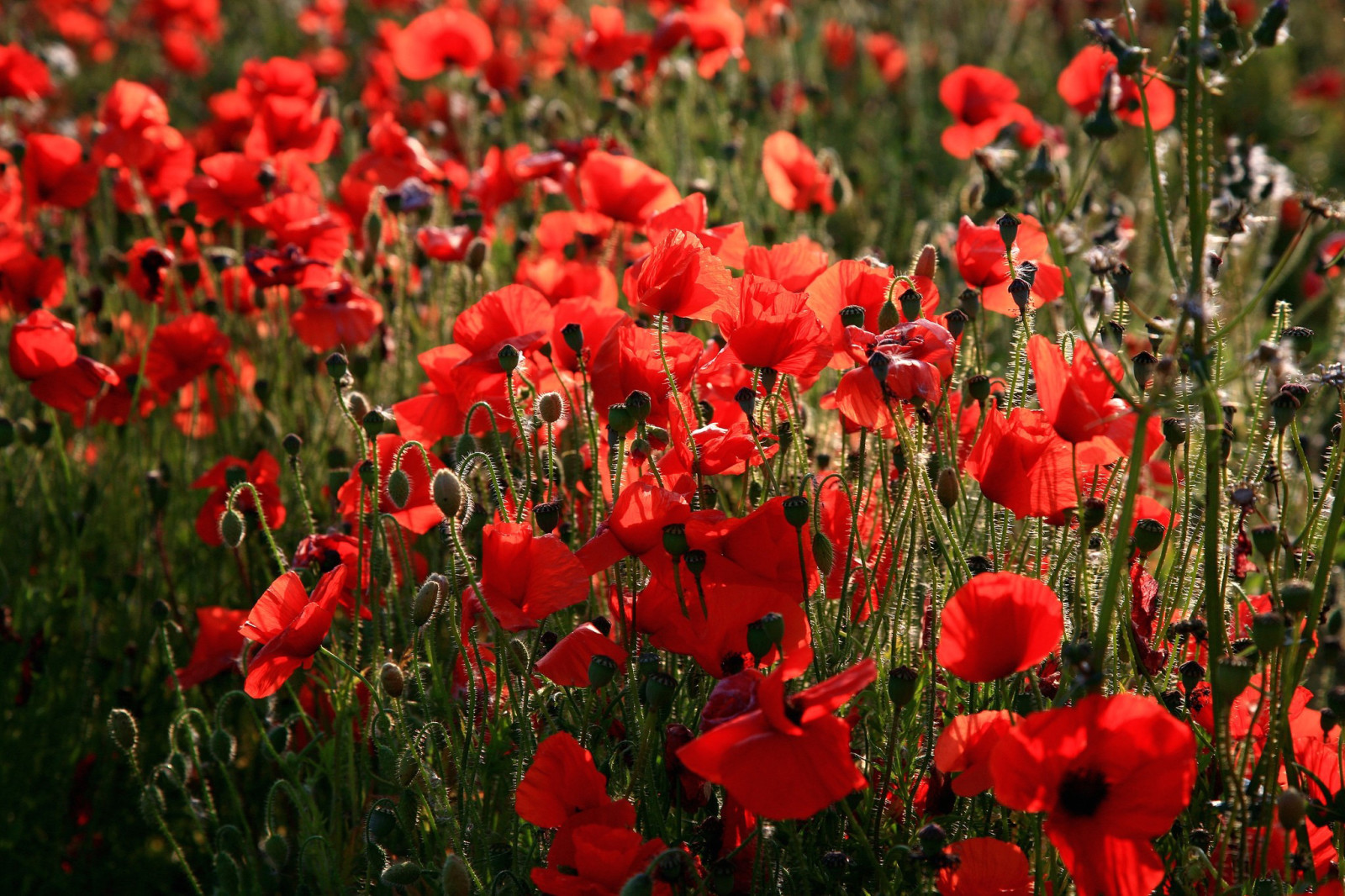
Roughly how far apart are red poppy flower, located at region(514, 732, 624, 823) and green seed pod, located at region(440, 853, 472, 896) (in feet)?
0.28

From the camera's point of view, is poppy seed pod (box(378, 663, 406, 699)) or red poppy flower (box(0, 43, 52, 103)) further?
red poppy flower (box(0, 43, 52, 103))

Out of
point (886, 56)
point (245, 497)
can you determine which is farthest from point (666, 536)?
point (886, 56)

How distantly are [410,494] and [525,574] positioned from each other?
42 cm

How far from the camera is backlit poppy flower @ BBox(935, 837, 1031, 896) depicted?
1.33 meters

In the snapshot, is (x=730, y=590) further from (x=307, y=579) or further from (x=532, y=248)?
(x=532, y=248)

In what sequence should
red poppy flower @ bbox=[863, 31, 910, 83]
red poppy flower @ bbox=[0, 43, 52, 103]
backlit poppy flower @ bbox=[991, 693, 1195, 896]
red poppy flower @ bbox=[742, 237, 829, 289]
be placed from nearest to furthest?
backlit poppy flower @ bbox=[991, 693, 1195, 896] < red poppy flower @ bbox=[742, 237, 829, 289] < red poppy flower @ bbox=[0, 43, 52, 103] < red poppy flower @ bbox=[863, 31, 910, 83]

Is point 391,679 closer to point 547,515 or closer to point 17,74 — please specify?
point 547,515

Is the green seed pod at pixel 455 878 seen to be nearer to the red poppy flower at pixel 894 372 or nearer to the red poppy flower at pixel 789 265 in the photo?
the red poppy flower at pixel 894 372

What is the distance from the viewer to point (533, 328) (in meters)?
1.91

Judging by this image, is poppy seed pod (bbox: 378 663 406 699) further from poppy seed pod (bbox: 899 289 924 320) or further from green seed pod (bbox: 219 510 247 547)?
poppy seed pod (bbox: 899 289 924 320)

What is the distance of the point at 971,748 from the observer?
4.35 feet

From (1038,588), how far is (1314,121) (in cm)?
622

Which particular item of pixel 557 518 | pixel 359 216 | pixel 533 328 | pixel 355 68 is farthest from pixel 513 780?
pixel 355 68

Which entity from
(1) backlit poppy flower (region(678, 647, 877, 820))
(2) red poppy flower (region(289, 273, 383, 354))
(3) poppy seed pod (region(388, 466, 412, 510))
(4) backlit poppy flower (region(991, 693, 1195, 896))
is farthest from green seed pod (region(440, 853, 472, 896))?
(2) red poppy flower (region(289, 273, 383, 354))
